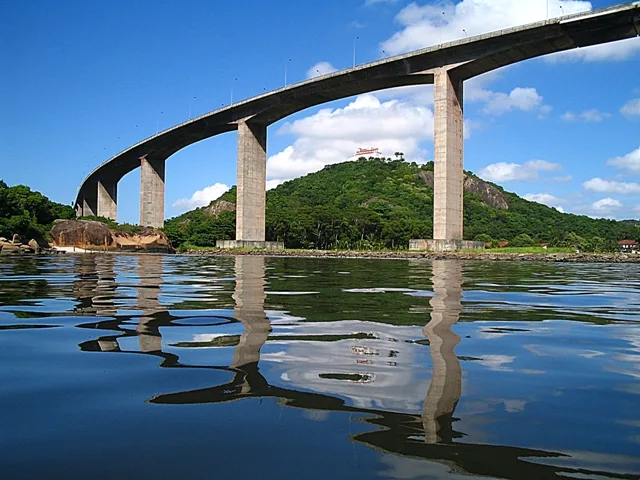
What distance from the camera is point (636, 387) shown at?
9.41 ft

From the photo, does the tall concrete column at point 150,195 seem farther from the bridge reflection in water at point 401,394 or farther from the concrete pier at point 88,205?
the bridge reflection in water at point 401,394

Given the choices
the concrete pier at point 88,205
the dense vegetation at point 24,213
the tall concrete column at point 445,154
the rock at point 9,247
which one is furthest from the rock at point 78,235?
the concrete pier at point 88,205

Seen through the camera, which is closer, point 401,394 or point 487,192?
point 401,394

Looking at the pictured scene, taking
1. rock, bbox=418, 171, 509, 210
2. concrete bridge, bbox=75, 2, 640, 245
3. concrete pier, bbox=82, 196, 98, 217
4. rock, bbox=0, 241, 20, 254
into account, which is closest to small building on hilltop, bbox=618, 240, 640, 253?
rock, bbox=418, 171, 509, 210

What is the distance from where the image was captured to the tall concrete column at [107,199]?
87750 mm

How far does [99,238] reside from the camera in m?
40.3

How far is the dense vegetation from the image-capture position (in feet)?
115

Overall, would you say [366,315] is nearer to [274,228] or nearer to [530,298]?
[530,298]

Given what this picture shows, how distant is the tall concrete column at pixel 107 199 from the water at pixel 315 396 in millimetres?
87887

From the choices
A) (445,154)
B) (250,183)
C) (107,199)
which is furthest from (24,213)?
(107,199)

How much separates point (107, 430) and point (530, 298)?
6.92 meters

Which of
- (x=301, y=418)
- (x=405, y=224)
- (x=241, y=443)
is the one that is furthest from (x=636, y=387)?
(x=405, y=224)

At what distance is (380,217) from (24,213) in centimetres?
4893

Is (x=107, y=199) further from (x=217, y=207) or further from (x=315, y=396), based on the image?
(x=315, y=396)
